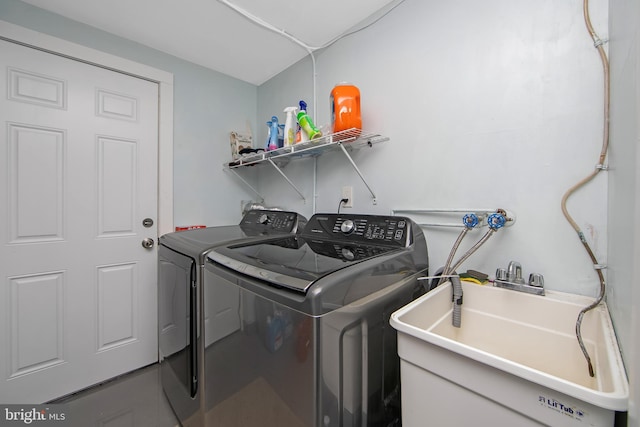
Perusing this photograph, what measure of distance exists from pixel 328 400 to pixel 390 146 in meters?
1.31

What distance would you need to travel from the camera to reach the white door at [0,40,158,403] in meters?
1.58

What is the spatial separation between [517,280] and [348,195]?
1033 mm

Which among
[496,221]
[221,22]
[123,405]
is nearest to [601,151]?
[496,221]

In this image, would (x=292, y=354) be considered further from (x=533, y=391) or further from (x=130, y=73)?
(x=130, y=73)

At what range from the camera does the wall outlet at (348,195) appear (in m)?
1.75

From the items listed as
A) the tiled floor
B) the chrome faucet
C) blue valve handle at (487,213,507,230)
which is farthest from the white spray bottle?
the tiled floor

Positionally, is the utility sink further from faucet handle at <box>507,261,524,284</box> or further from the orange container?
the orange container

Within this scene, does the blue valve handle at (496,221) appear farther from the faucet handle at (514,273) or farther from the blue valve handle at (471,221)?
the faucet handle at (514,273)

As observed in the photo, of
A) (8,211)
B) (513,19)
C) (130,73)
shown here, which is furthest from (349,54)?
(8,211)

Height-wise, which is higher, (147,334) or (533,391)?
(533,391)

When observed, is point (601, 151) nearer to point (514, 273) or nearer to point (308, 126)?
point (514, 273)

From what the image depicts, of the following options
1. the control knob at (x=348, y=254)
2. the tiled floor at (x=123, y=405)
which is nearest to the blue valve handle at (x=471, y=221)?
the control knob at (x=348, y=254)

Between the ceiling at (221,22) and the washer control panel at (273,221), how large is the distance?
1.30 metres

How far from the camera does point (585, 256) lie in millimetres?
931
